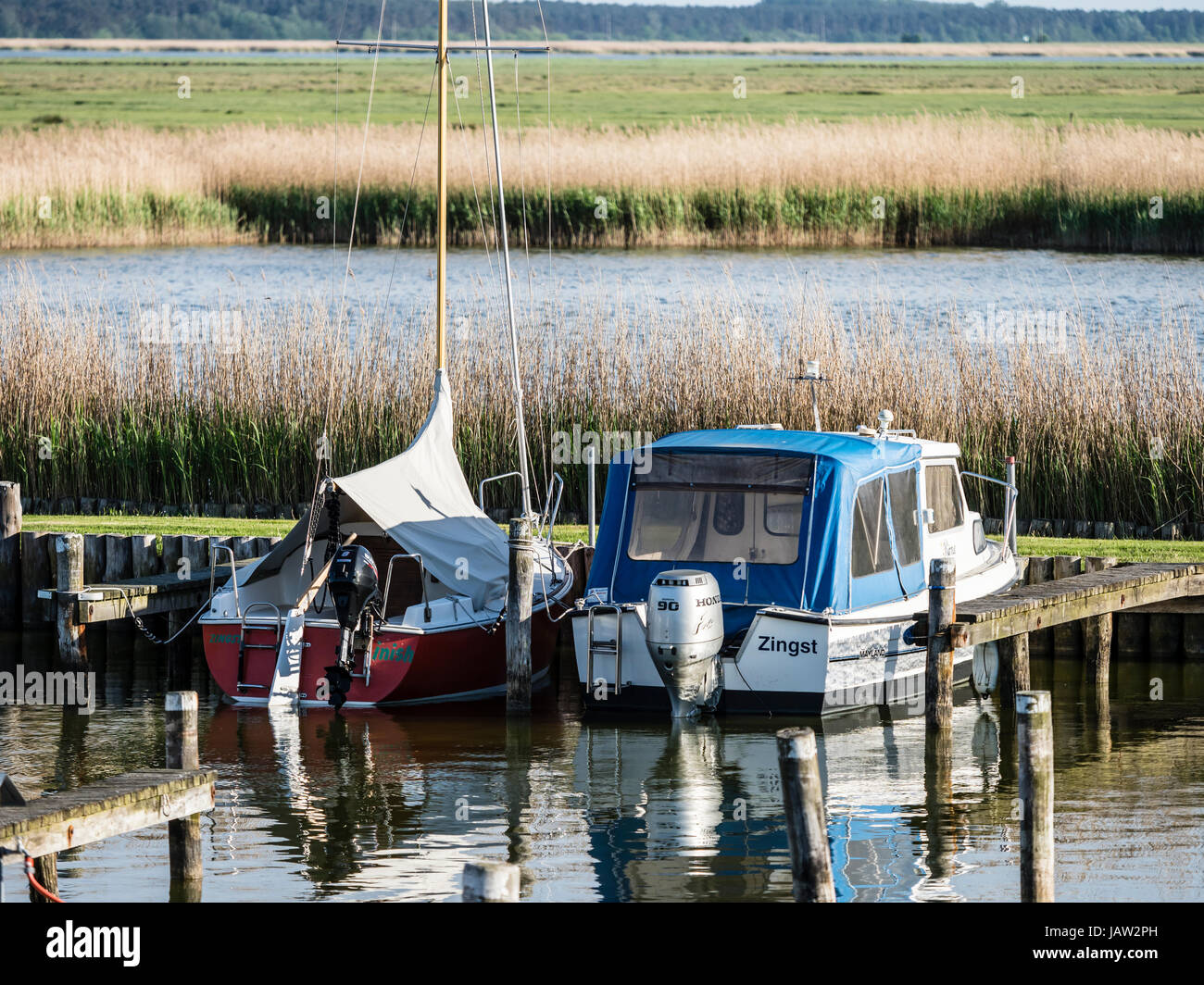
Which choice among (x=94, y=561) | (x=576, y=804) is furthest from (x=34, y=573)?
(x=576, y=804)

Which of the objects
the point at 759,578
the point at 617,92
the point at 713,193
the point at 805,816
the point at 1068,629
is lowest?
the point at 1068,629

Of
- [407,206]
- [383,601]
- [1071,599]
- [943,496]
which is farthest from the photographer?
[407,206]

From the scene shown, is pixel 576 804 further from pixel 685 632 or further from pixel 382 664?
pixel 382 664

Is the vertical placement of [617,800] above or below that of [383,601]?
below

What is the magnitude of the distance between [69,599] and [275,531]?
3.18m

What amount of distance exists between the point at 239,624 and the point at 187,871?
5.58 meters

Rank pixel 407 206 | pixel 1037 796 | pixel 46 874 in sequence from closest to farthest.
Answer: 1. pixel 1037 796
2. pixel 46 874
3. pixel 407 206

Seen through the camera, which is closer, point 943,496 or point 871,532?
point 871,532

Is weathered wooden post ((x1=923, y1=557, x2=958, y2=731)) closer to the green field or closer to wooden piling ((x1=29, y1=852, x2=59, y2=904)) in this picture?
wooden piling ((x1=29, y1=852, x2=59, y2=904))

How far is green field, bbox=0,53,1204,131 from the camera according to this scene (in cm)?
8988

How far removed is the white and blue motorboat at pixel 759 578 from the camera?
14.7 meters

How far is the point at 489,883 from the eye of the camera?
7.37m

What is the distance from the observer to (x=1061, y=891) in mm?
10727
